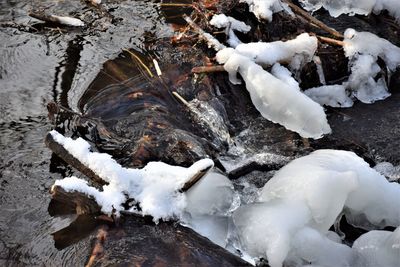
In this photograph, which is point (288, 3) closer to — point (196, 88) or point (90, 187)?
point (196, 88)

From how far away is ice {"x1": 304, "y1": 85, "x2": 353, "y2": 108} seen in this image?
5.05 meters

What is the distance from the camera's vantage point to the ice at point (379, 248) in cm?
321

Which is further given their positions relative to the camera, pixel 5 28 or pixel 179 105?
pixel 5 28

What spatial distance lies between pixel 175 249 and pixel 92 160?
81 cm

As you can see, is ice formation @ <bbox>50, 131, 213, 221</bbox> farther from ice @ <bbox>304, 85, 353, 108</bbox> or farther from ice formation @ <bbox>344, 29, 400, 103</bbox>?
ice formation @ <bbox>344, 29, 400, 103</bbox>

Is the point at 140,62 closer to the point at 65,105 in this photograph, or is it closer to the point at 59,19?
the point at 65,105

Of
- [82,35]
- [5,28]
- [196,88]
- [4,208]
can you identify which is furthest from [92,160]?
[5,28]

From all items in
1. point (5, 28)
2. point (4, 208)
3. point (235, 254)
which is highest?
point (235, 254)

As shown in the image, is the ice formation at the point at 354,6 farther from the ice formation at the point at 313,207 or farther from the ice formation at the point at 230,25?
the ice formation at the point at 313,207

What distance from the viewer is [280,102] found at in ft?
14.8

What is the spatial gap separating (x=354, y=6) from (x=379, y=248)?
11.5 feet

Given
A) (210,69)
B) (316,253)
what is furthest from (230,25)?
(316,253)

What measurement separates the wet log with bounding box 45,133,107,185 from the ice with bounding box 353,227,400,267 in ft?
5.34

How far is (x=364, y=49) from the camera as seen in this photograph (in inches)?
209
